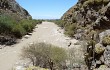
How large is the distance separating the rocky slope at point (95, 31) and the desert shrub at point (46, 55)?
2.79 metres

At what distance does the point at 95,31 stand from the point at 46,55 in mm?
12949

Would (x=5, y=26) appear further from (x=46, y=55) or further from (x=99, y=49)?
(x=99, y=49)

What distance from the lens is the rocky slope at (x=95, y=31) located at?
50.9 ft

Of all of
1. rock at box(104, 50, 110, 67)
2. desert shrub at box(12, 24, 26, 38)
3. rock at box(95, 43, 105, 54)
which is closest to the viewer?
rock at box(104, 50, 110, 67)

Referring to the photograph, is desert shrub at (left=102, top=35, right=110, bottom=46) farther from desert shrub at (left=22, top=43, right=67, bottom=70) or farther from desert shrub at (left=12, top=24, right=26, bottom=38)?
desert shrub at (left=12, top=24, right=26, bottom=38)

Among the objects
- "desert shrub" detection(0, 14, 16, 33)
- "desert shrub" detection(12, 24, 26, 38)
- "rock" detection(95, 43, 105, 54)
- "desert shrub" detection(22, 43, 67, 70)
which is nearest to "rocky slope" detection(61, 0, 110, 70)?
"rock" detection(95, 43, 105, 54)

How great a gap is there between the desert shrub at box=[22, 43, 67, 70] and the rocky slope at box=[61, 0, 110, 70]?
110 inches

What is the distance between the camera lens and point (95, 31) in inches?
1231

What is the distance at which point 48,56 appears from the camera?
20484 millimetres

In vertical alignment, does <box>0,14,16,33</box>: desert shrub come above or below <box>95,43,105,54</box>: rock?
above

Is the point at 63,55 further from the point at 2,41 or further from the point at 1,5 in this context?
the point at 1,5

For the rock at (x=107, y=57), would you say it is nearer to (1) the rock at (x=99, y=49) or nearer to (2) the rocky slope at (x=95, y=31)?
(2) the rocky slope at (x=95, y=31)

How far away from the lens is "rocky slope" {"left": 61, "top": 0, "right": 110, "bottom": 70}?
50.9 ft

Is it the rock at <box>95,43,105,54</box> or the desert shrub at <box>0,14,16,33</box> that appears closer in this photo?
the rock at <box>95,43,105,54</box>
